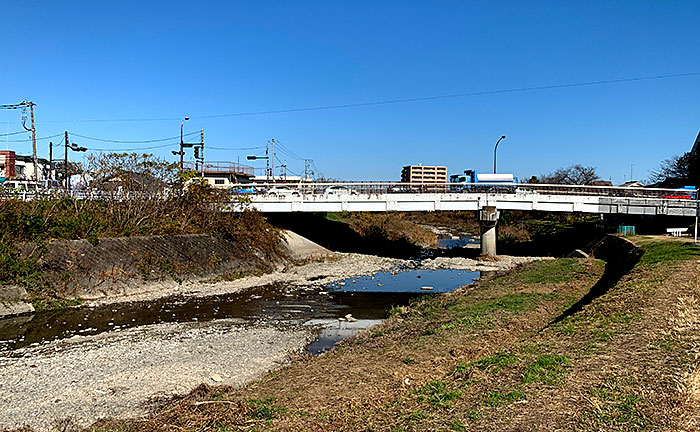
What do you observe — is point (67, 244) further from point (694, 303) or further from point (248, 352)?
point (694, 303)

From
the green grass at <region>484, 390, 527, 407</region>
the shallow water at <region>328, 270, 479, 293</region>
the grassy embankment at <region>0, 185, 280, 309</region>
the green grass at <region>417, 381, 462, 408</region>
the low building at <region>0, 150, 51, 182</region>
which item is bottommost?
the shallow water at <region>328, 270, 479, 293</region>

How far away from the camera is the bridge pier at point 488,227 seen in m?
43.1

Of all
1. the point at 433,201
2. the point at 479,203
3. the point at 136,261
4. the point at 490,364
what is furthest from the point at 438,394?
the point at 479,203

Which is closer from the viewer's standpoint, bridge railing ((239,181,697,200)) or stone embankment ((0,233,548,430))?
stone embankment ((0,233,548,430))

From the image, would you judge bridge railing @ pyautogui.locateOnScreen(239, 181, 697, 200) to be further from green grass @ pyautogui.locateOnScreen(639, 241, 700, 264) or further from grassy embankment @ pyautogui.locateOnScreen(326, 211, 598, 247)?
green grass @ pyautogui.locateOnScreen(639, 241, 700, 264)

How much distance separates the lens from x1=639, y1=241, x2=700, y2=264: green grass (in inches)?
878

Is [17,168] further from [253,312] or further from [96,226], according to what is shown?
[253,312]

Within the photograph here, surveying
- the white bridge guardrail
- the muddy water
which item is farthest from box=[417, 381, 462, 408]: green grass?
the white bridge guardrail

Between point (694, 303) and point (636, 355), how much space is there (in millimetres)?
5169

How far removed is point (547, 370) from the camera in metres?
9.67

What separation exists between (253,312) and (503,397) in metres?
16.2

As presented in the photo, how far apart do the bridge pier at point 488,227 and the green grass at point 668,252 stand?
1470 centimetres

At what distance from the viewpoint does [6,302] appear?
2214cm

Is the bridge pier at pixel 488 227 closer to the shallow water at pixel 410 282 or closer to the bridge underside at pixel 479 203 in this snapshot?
the bridge underside at pixel 479 203
